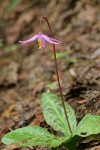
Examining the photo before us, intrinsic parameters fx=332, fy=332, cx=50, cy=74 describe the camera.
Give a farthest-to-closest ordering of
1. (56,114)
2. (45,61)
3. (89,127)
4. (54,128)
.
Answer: (45,61), (56,114), (54,128), (89,127)

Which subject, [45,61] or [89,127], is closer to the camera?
[89,127]

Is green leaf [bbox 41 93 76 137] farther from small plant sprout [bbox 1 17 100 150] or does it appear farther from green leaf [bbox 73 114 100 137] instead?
green leaf [bbox 73 114 100 137]

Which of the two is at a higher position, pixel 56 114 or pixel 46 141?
pixel 56 114

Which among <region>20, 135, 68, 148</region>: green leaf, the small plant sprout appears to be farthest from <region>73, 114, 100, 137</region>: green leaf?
<region>20, 135, 68, 148</region>: green leaf

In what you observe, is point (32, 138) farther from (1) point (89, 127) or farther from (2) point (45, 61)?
(2) point (45, 61)

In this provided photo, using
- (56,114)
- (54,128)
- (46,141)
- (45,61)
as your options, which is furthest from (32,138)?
(45,61)

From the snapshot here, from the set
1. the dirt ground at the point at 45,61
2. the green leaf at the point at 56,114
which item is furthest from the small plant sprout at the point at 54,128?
the dirt ground at the point at 45,61

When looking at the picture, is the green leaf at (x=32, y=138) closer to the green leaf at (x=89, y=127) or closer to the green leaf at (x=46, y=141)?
the green leaf at (x=46, y=141)

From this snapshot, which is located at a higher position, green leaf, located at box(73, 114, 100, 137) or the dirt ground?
the dirt ground
